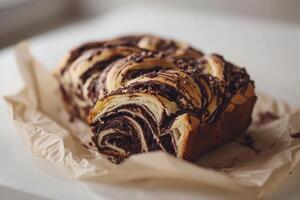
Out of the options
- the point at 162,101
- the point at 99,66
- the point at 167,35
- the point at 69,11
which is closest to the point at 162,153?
the point at 162,101

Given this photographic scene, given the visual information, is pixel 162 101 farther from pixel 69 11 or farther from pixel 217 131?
pixel 69 11

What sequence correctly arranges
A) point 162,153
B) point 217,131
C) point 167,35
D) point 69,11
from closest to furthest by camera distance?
point 162,153 → point 217,131 → point 167,35 → point 69,11

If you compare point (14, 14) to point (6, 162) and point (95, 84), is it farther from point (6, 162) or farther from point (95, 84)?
point (6, 162)

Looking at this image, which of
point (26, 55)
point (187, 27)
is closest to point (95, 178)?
point (26, 55)

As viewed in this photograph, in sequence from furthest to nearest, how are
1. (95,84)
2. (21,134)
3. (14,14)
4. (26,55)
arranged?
(14,14), (26,55), (95,84), (21,134)

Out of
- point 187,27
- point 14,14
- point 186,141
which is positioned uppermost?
point 186,141

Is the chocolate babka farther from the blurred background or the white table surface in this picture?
the blurred background
